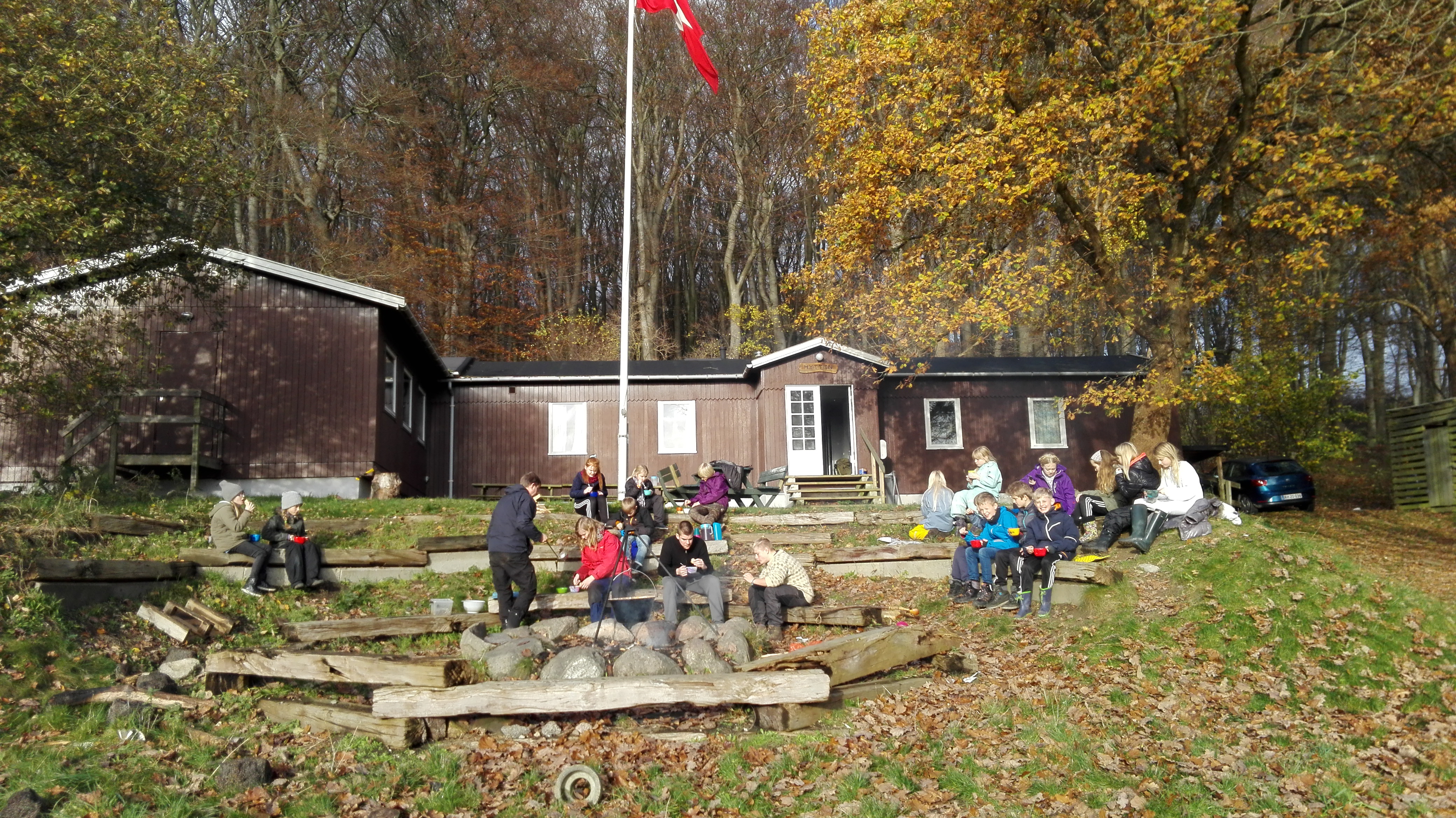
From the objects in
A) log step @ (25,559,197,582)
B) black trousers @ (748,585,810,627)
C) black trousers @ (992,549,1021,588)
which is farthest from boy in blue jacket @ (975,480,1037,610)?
log step @ (25,559,197,582)

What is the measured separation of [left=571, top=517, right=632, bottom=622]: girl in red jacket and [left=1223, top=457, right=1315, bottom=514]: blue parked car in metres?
17.7

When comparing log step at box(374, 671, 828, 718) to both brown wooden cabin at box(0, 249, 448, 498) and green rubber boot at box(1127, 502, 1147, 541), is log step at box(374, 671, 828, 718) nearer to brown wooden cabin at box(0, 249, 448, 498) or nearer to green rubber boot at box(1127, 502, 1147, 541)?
green rubber boot at box(1127, 502, 1147, 541)

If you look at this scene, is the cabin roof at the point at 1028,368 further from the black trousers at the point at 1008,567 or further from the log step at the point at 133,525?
the log step at the point at 133,525

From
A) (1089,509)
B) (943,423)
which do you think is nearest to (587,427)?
(943,423)

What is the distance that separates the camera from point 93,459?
18.4 meters

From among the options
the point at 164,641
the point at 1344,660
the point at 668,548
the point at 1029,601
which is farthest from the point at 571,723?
the point at 1344,660

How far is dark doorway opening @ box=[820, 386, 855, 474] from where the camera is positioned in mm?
26172

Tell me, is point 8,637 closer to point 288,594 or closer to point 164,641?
point 164,641

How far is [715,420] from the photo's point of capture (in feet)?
81.5

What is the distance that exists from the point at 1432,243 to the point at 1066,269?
9144 millimetres

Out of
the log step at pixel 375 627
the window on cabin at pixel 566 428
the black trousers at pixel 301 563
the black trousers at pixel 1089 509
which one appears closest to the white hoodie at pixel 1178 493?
the black trousers at pixel 1089 509

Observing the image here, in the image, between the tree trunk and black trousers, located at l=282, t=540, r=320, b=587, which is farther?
the tree trunk

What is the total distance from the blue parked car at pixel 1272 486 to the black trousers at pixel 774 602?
16571 mm

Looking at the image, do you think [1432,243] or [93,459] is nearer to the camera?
[93,459]
